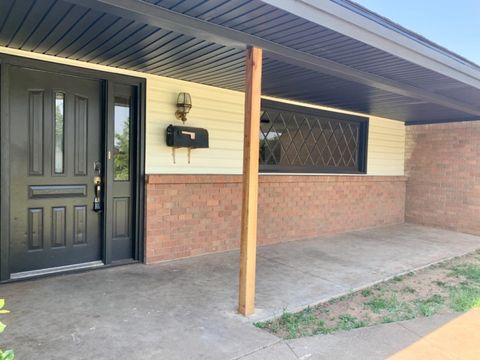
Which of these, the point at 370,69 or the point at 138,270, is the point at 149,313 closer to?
the point at 138,270

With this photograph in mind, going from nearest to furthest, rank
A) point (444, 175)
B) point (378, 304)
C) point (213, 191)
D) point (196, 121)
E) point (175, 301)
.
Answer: point (175, 301) < point (378, 304) < point (196, 121) < point (213, 191) < point (444, 175)

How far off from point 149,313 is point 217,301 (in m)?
0.65

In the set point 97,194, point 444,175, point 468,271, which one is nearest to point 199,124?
→ point 97,194

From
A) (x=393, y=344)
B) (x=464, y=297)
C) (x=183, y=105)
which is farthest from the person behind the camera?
(x=183, y=105)

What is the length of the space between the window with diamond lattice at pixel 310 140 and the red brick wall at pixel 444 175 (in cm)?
160

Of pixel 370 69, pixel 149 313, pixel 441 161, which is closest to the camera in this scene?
pixel 149 313

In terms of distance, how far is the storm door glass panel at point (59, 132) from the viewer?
158 inches

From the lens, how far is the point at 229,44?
311 cm

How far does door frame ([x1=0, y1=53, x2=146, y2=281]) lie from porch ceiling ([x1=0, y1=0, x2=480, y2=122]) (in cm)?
17

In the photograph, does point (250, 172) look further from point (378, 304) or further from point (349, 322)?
point (378, 304)

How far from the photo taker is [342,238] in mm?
6602

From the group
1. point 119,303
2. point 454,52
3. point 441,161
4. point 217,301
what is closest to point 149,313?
point 119,303

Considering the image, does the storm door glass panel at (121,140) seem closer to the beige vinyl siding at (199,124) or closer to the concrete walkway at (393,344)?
the beige vinyl siding at (199,124)

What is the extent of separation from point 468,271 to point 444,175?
358 cm
